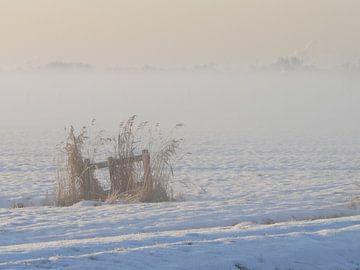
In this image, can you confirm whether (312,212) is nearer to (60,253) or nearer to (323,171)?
(60,253)

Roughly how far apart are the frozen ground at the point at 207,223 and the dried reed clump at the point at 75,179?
0.70m

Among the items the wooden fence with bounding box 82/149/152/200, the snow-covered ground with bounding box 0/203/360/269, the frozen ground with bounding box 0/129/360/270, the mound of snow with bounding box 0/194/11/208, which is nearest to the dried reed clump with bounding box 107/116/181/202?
the wooden fence with bounding box 82/149/152/200

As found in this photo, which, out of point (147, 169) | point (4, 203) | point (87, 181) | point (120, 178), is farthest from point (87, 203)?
point (4, 203)

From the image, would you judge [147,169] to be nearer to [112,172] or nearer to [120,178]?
[120,178]

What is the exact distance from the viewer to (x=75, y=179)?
1401 cm

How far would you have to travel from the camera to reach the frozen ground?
6.92 metres

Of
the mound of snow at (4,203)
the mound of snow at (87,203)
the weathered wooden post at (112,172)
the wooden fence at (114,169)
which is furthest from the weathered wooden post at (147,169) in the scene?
the mound of snow at (4,203)

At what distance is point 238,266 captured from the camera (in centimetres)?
680

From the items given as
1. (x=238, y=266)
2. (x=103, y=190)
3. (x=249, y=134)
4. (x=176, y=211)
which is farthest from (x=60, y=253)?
(x=249, y=134)

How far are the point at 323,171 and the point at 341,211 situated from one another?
332 inches

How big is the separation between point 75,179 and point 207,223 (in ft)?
14.2

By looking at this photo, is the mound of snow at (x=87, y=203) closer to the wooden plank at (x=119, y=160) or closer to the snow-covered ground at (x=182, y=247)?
the wooden plank at (x=119, y=160)

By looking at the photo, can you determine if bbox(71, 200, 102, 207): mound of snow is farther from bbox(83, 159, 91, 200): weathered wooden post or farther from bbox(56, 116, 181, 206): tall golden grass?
bbox(83, 159, 91, 200): weathered wooden post

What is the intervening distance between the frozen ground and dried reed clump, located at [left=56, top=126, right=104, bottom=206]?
0.70 metres
